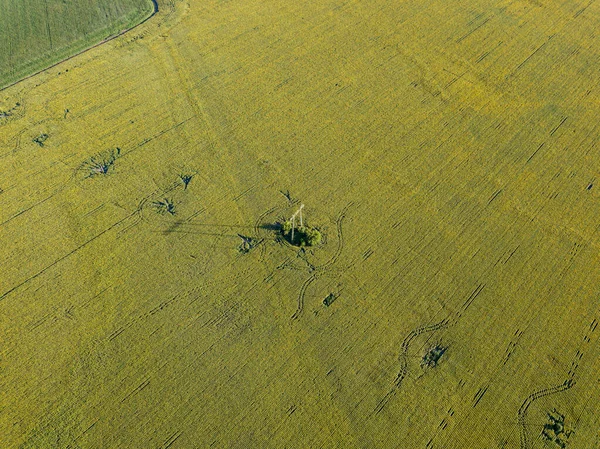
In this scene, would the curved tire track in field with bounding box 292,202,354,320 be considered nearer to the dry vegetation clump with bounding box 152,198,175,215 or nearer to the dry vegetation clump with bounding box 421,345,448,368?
the dry vegetation clump with bounding box 421,345,448,368

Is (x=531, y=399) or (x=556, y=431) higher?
(x=531, y=399)

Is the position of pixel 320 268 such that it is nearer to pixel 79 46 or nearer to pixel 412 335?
pixel 412 335

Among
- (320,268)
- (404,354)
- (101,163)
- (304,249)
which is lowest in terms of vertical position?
(404,354)

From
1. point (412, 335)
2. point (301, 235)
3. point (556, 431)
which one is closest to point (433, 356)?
point (412, 335)

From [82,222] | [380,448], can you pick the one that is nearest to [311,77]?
[82,222]

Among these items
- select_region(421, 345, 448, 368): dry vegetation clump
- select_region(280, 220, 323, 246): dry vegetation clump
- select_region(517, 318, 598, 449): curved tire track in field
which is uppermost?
select_region(280, 220, 323, 246): dry vegetation clump

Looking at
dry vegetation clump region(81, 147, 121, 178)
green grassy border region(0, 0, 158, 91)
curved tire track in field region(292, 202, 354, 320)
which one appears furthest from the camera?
green grassy border region(0, 0, 158, 91)

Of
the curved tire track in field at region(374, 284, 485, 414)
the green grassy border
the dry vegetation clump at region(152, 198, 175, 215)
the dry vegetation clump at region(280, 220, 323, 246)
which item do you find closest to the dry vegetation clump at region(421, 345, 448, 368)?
the curved tire track in field at region(374, 284, 485, 414)
